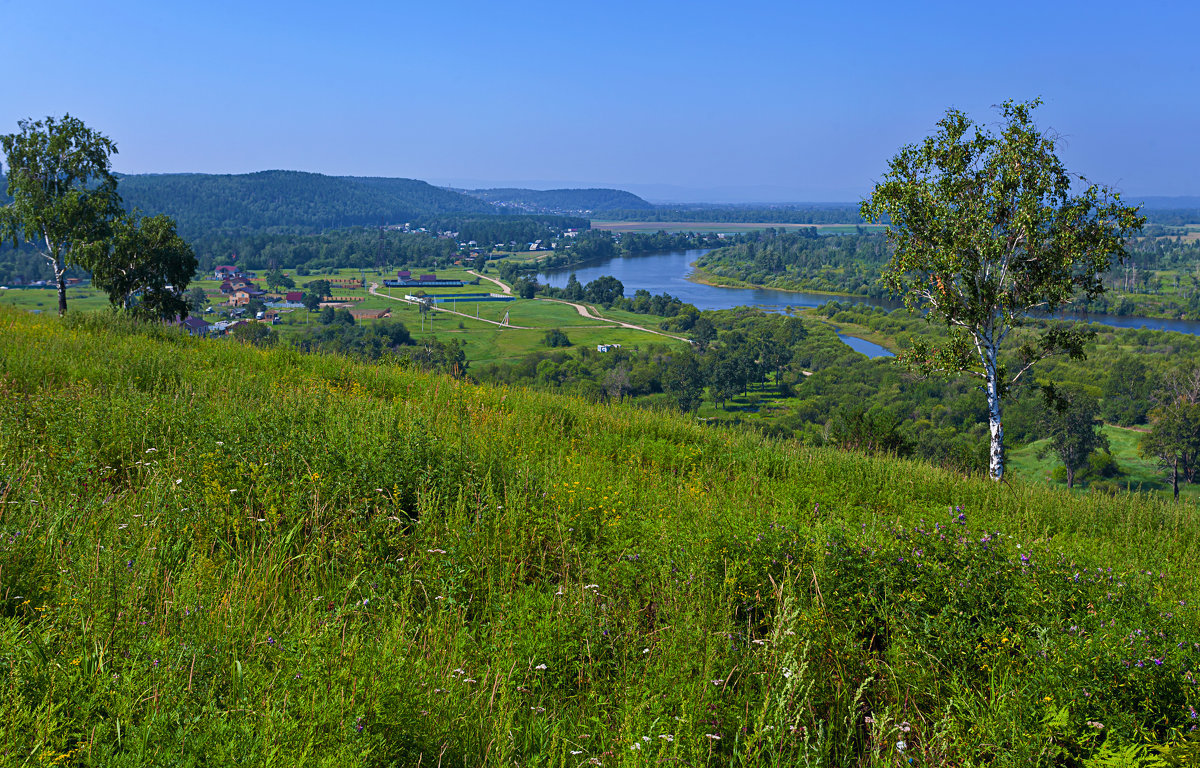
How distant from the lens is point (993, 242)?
10898 millimetres

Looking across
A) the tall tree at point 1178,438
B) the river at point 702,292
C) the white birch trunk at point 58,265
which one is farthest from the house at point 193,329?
the river at point 702,292

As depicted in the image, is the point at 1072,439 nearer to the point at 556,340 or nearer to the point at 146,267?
the point at 146,267

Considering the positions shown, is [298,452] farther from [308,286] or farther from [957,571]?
[308,286]

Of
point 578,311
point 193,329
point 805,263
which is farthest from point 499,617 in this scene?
point 805,263

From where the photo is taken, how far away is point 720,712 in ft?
8.88

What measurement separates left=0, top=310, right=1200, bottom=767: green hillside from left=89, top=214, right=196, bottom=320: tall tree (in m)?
22.5

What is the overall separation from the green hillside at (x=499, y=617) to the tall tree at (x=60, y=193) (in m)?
19.7

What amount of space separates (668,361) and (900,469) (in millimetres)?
50585

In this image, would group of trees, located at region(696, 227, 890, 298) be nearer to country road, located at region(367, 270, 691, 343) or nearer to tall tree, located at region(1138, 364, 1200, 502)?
country road, located at region(367, 270, 691, 343)

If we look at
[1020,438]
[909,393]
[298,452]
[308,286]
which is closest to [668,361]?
[909,393]

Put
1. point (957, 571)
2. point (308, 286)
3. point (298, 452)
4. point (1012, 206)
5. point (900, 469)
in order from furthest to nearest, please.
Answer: point (308, 286), point (1012, 206), point (900, 469), point (298, 452), point (957, 571)

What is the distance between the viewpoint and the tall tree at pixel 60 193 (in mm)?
20438

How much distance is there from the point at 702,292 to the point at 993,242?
353 ft

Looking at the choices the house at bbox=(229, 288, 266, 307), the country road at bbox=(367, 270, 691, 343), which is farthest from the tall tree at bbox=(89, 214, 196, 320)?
the house at bbox=(229, 288, 266, 307)
